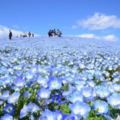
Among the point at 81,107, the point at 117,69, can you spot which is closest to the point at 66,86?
the point at 81,107

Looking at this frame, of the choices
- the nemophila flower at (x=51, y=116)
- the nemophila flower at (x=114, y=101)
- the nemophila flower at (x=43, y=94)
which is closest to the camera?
the nemophila flower at (x=51, y=116)

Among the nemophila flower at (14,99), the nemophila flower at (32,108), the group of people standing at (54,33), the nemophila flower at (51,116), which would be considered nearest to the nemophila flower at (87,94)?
the nemophila flower at (32,108)

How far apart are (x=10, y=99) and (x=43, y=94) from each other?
358 mm

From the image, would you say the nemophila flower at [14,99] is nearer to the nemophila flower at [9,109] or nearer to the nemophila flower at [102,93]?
the nemophila flower at [9,109]

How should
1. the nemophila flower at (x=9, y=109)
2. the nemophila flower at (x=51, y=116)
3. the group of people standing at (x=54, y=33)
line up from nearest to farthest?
the nemophila flower at (x=51, y=116), the nemophila flower at (x=9, y=109), the group of people standing at (x=54, y=33)

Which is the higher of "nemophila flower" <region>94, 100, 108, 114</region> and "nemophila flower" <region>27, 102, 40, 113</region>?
"nemophila flower" <region>94, 100, 108, 114</region>

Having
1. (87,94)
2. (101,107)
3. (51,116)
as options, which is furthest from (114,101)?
(51,116)

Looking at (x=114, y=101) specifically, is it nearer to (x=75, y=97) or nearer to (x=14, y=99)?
(x=75, y=97)

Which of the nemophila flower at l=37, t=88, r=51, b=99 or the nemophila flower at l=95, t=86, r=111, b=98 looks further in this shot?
the nemophila flower at l=95, t=86, r=111, b=98

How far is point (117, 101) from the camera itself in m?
3.63

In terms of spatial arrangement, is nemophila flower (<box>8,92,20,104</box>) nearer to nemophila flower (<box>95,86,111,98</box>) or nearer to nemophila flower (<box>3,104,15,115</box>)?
nemophila flower (<box>3,104,15,115</box>)

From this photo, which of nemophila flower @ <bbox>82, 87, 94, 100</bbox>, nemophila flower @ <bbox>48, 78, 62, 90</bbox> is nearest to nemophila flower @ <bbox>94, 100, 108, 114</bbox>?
nemophila flower @ <bbox>82, 87, 94, 100</bbox>

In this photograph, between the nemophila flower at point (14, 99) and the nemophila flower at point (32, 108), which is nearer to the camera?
the nemophila flower at point (32, 108)

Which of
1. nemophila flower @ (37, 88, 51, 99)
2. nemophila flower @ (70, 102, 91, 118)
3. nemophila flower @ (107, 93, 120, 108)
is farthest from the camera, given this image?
nemophila flower @ (37, 88, 51, 99)
